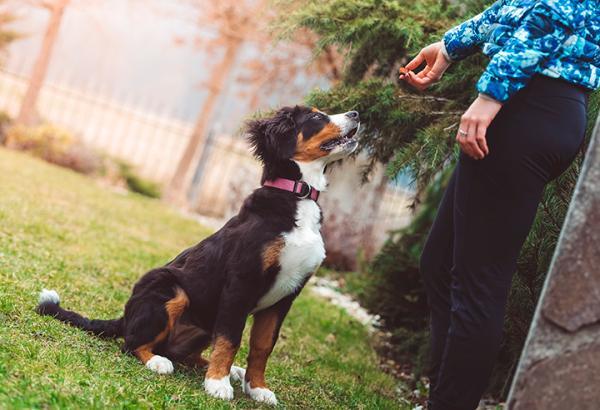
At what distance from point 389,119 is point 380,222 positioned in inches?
394

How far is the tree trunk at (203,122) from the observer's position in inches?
610

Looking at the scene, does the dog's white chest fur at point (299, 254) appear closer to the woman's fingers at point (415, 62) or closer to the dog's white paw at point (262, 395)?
the dog's white paw at point (262, 395)

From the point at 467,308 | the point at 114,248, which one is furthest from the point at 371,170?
the point at 114,248

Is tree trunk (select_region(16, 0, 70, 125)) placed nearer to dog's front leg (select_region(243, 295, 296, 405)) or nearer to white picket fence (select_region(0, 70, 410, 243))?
white picket fence (select_region(0, 70, 410, 243))

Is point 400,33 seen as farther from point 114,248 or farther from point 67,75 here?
point 67,75

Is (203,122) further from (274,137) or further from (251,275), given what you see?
(251,275)

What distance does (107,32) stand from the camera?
51.8ft

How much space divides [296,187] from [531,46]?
1.38m

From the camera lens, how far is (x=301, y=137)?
3520 millimetres

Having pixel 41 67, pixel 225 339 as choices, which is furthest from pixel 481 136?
pixel 41 67

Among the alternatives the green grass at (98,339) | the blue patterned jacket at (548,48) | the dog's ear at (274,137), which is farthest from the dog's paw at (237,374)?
the blue patterned jacket at (548,48)

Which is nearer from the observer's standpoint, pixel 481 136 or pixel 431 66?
pixel 481 136

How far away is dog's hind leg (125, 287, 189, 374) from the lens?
11.3 ft

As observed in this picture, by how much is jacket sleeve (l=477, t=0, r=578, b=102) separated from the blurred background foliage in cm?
117
